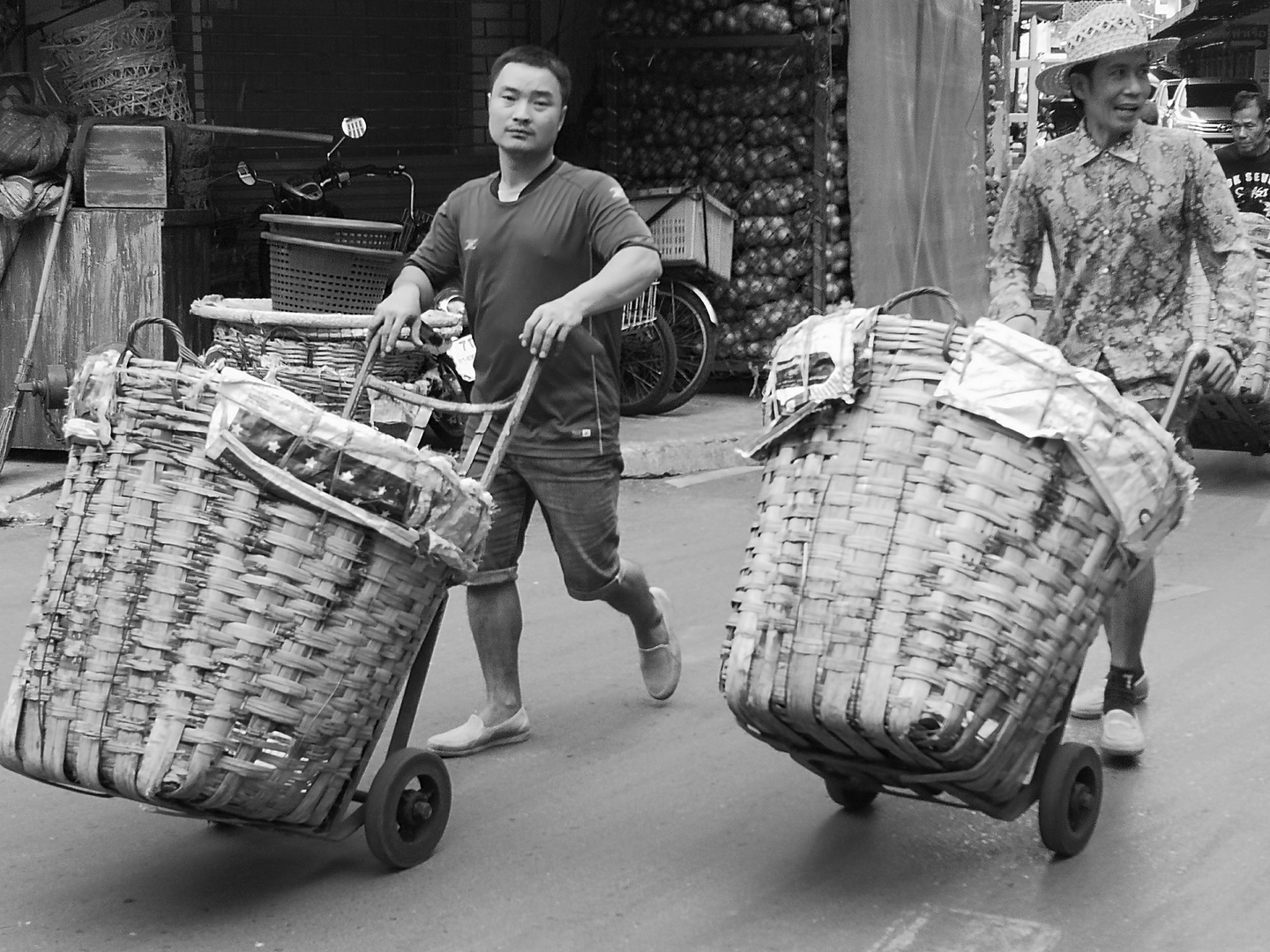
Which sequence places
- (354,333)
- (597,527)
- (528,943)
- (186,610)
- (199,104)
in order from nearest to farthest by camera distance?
1. (186,610)
2. (528,943)
3. (597,527)
4. (354,333)
5. (199,104)

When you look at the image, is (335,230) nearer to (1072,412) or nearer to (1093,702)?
(1093,702)

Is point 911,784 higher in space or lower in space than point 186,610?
lower

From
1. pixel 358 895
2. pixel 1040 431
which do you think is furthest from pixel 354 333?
pixel 1040 431

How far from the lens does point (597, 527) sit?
4.60 metres

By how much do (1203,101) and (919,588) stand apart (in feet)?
95.8

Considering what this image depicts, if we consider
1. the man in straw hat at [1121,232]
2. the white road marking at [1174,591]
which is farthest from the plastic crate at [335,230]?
the man in straw hat at [1121,232]

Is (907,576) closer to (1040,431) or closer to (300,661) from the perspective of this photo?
(1040,431)

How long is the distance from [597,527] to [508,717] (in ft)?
2.04

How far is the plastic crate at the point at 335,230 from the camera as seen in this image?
26.3 ft

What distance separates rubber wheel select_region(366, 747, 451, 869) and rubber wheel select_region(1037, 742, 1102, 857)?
1376 mm

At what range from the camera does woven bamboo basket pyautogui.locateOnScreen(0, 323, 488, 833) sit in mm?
3232

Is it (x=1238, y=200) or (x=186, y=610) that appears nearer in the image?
(x=186, y=610)

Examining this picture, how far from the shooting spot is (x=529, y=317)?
13.7ft

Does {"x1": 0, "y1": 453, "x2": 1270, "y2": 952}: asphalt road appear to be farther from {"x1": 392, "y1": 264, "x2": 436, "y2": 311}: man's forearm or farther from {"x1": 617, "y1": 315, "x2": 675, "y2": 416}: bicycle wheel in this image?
{"x1": 617, "y1": 315, "x2": 675, "y2": 416}: bicycle wheel
